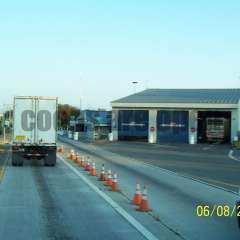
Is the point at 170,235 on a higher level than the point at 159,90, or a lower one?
lower

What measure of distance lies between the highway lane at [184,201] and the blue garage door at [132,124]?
176 ft

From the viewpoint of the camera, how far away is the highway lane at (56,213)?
1173cm

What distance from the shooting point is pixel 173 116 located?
265ft

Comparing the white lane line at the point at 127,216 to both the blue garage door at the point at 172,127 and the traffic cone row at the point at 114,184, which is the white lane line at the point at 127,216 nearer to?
the traffic cone row at the point at 114,184

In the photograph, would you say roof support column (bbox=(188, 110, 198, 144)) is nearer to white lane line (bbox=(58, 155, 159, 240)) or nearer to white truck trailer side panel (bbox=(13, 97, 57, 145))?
white truck trailer side panel (bbox=(13, 97, 57, 145))

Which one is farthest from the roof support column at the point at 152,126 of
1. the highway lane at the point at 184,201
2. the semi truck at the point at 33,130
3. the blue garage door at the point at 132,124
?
the highway lane at the point at 184,201

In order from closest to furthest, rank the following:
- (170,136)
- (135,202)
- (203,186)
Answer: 1. (135,202)
2. (203,186)
3. (170,136)

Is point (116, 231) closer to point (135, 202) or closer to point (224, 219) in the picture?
point (224, 219)

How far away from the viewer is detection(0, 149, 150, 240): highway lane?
1173 centimetres

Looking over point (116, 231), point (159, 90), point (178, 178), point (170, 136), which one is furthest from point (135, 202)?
point (159, 90)

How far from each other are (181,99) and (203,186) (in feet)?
204

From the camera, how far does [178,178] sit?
25.3m
